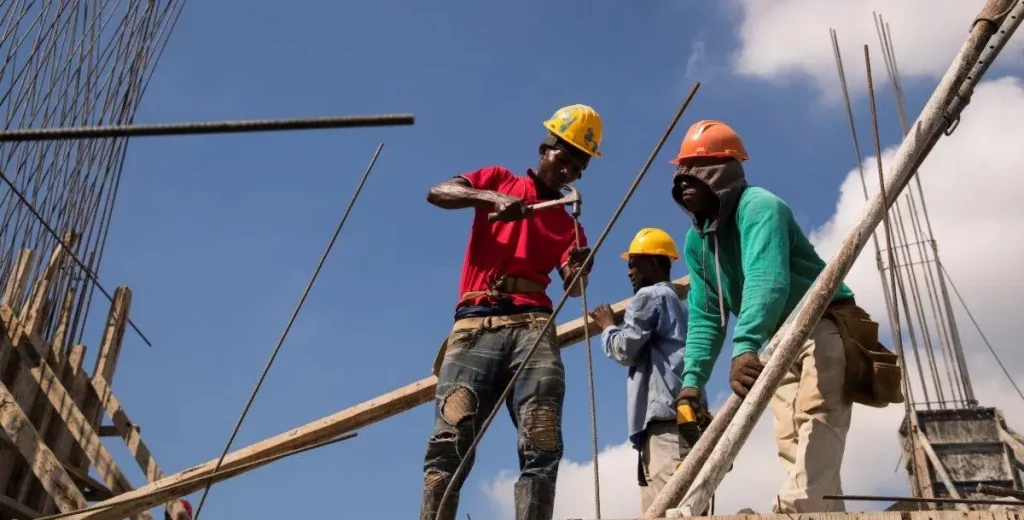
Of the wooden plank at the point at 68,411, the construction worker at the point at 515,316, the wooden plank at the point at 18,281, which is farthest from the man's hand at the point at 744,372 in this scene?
the wooden plank at the point at 18,281

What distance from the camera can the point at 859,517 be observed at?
6.66 feet

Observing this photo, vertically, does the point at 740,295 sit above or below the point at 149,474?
below

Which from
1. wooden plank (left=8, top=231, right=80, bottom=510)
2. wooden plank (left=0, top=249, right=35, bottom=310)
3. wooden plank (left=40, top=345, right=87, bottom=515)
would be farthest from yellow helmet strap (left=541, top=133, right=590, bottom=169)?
wooden plank (left=0, top=249, right=35, bottom=310)

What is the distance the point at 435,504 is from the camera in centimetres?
342

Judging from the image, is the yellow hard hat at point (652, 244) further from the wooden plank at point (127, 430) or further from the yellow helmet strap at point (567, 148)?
the wooden plank at point (127, 430)

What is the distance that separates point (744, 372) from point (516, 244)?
4.61 ft

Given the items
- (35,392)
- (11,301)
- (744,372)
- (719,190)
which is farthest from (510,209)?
(11,301)

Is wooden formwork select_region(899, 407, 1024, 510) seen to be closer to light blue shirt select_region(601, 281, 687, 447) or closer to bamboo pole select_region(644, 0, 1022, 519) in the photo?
light blue shirt select_region(601, 281, 687, 447)

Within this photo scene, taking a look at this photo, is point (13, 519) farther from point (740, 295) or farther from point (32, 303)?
point (740, 295)

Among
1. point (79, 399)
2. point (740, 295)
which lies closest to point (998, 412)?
point (740, 295)

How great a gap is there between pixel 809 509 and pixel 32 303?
6623mm

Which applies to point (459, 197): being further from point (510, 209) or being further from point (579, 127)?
point (579, 127)

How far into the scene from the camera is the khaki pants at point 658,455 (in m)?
4.18

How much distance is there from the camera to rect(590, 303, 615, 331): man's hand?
4.87m
